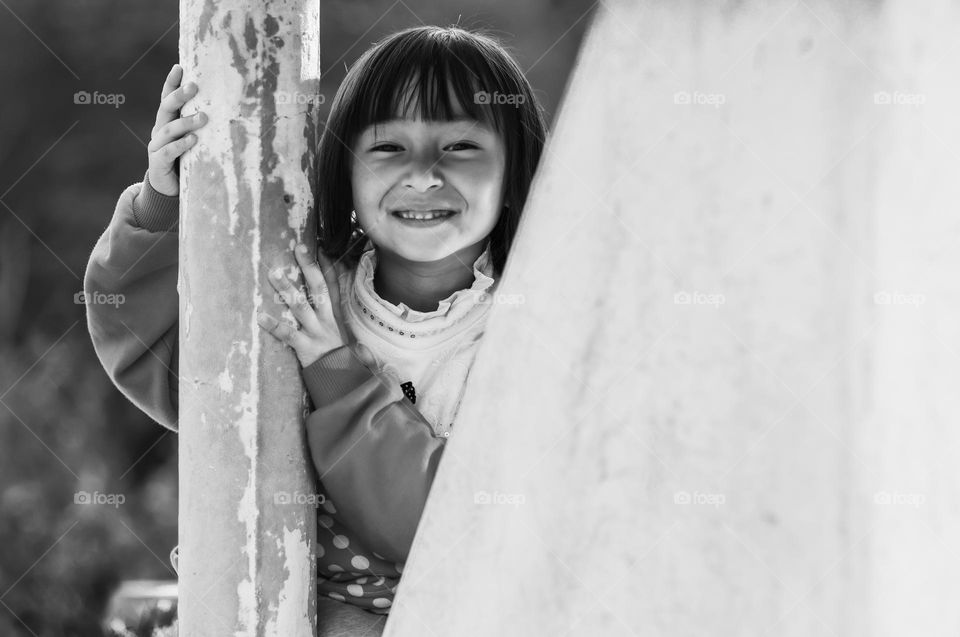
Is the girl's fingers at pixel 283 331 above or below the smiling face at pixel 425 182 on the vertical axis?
below

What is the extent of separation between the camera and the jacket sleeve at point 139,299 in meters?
1.97

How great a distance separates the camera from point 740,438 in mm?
1342

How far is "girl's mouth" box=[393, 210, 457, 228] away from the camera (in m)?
2.04

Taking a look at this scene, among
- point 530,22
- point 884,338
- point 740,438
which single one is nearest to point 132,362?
point 740,438

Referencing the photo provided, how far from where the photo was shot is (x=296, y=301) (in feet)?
5.58

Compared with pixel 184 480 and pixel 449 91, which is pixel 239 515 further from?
pixel 449 91

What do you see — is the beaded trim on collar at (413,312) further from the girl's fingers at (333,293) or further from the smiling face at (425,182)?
the girl's fingers at (333,293)

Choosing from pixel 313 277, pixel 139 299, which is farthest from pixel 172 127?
pixel 139 299

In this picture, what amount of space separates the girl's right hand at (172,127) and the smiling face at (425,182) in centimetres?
36

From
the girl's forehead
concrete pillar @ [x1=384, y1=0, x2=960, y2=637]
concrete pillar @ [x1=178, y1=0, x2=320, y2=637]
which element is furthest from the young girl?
concrete pillar @ [x1=384, y1=0, x2=960, y2=637]

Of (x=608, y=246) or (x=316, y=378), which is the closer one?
(x=608, y=246)

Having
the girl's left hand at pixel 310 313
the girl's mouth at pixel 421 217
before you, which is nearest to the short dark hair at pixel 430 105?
the girl's mouth at pixel 421 217

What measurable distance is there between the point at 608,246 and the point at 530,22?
19.9 feet

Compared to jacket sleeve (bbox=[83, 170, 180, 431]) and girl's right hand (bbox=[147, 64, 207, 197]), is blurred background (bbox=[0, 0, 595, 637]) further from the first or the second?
girl's right hand (bbox=[147, 64, 207, 197])
